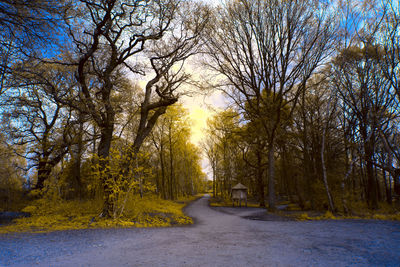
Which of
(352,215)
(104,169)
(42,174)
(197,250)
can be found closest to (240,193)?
(352,215)

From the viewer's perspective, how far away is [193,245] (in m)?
5.04

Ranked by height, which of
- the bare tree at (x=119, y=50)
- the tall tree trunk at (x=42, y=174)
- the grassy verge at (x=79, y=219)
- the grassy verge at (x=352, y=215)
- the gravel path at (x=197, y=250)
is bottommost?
the grassy verge at (x=352, y=215)

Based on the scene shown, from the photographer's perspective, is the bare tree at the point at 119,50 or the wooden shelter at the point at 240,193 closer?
the bare tree at the point at 119,50

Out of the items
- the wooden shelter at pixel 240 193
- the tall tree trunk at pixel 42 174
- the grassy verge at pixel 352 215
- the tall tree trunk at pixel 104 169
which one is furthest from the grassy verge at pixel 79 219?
the wooden shelter at pixel 240 193

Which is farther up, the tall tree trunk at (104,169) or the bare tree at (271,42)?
the bare tree at (271,42)

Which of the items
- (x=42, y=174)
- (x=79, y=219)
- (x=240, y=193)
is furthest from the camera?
(x=240, y=193)

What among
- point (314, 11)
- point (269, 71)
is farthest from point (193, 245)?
point (314, 11)

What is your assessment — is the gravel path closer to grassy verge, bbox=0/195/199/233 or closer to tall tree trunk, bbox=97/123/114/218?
grassy verge, bbox=0/195/199/233

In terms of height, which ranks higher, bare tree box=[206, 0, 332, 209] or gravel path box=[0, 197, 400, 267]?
bare tree box=[206, 0, 332, 209]

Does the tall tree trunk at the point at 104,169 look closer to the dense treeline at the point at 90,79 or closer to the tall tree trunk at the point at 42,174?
the dense treeline at the point at 90,79

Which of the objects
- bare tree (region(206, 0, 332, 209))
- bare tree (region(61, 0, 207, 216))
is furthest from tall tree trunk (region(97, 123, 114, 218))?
bare tree (region(206, 0, 332, 209))

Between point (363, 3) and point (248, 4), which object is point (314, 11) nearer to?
point (363, 3)

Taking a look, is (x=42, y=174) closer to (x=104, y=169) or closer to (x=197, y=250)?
(x=104, y=169)

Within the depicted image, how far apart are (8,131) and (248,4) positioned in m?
16.4
